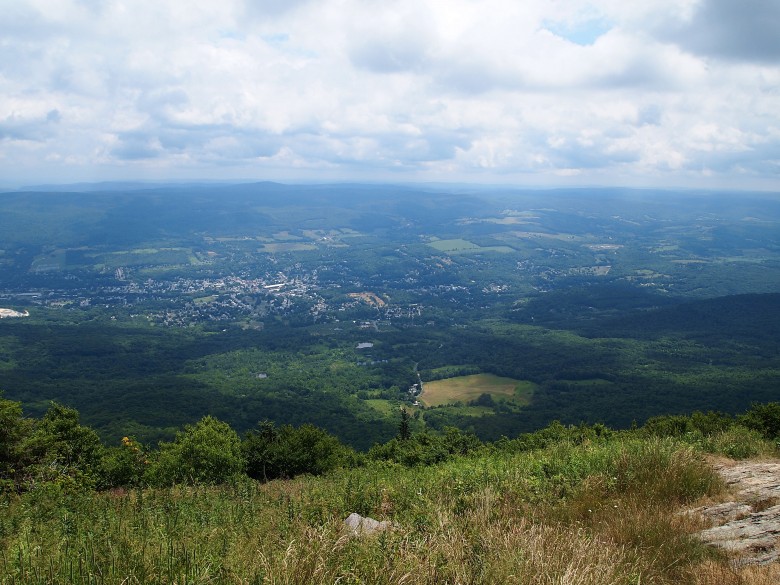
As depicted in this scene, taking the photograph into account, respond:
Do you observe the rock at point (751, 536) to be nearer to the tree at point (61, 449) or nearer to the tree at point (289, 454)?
the tree at point (61, 449)

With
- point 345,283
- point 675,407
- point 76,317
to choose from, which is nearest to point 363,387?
point 675,407

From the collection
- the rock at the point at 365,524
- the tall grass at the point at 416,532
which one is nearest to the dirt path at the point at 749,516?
the tall grass at the point at 416,532

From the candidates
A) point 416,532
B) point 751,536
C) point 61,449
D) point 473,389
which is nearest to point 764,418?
point 751,536

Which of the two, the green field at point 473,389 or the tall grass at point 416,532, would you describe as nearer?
the tall grass at point 416,532

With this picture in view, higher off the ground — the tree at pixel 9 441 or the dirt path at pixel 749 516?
the dirt path at pixel 749 516

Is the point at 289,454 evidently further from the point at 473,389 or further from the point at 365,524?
the point at 473,389

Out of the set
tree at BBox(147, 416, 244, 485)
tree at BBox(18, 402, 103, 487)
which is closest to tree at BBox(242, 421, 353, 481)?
tree at BBox(147, 416, 244, 485)

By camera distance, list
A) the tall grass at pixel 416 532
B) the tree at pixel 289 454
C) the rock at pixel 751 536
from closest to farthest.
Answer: the tall grass at pixel 416 532
the rock at pixel 751 536
the tree at pixel 289 454
